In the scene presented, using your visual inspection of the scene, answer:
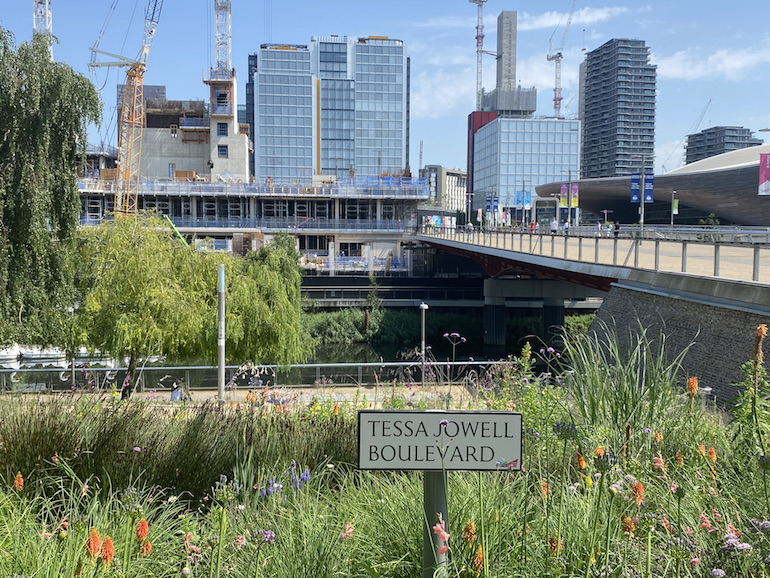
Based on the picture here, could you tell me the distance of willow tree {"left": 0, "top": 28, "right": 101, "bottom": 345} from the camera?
49.0ft

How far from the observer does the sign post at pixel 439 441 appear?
107 inches

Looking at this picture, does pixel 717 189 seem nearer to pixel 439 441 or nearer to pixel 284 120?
pixel 284 120

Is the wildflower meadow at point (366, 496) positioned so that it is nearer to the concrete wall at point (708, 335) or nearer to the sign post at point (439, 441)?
the sign post at point (439, 441)

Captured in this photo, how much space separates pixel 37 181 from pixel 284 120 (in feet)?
413

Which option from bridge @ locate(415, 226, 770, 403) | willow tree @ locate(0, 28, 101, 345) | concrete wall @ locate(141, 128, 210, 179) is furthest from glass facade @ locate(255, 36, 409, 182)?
willow tree @ locate(0, 28, 101, 345)

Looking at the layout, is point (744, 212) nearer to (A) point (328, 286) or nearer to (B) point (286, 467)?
(A) point (328, 286)

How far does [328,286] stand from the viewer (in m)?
56.9

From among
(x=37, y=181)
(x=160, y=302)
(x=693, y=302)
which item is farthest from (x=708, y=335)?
(x=37, y=181)

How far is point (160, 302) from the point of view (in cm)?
1892

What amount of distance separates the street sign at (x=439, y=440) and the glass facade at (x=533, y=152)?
151 metres

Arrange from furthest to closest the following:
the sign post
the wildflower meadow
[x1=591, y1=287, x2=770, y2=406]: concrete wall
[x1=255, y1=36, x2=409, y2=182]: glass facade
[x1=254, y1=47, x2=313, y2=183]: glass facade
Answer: [x1=255, y1=36, x2=409, y2=182]: glass facade < [x1=254, y1=47, x2=313, y2=183]: glass facade < [x1=591, y1=287, x2=770, y2=406]: concrete wall < the wildflower meadow < the sign post

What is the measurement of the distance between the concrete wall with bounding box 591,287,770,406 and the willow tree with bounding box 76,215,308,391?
11290 mm

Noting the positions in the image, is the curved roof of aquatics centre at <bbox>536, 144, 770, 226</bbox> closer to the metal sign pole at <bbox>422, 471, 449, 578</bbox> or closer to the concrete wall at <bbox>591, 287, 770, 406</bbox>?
the concrete wall at <bbox>591, 287, 770, 406</bbox>

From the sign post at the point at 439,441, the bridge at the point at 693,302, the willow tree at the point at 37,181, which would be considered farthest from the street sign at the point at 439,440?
the willow tree at the point at 37,181
